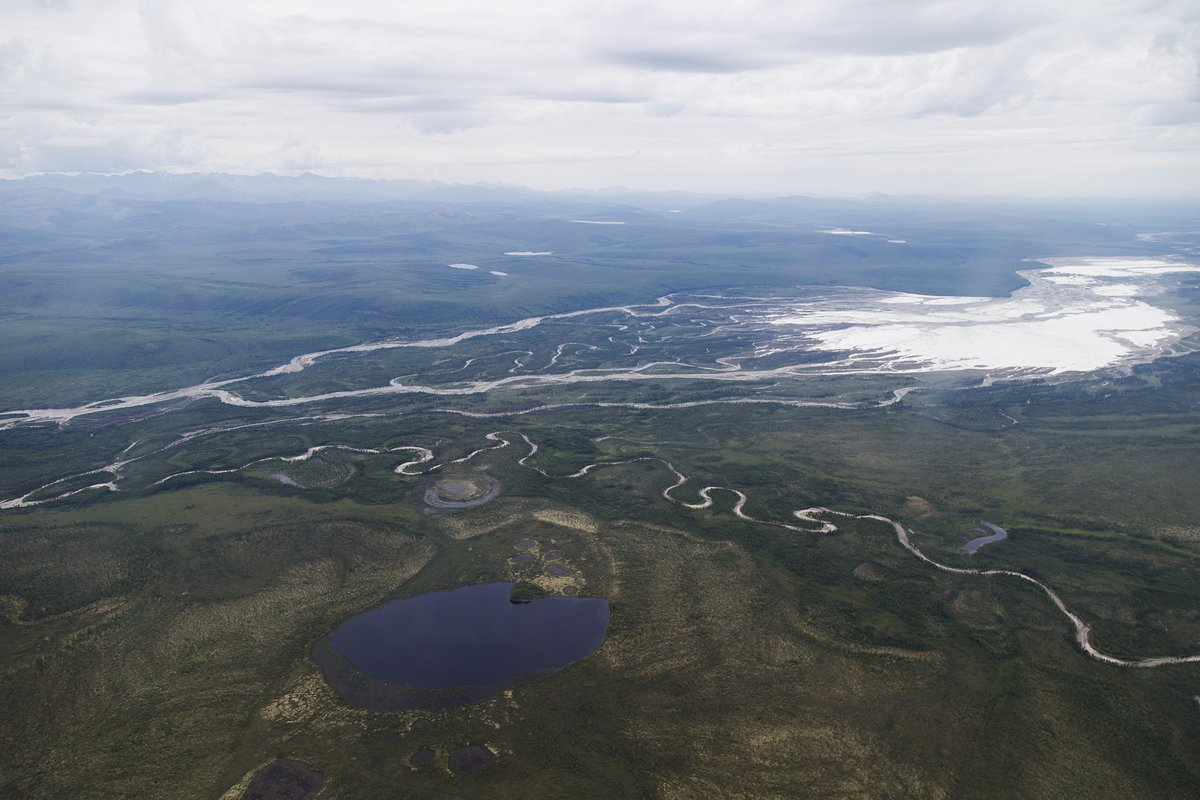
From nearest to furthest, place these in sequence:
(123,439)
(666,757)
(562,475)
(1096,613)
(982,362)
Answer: (666,757), (1096,613), (562,475), (123,439), (982,362)

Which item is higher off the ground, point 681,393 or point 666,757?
point 666,757

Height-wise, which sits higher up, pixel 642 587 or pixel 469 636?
pixel 642 587

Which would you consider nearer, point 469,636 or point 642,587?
point 469,636

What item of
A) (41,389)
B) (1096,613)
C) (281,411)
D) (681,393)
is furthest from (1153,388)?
(41,389)

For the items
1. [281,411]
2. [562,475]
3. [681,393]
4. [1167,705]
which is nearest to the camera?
[1167,705]

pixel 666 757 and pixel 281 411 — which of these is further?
pixel 281 411

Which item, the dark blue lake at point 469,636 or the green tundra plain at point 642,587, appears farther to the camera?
the dark blue lake at point 469,636

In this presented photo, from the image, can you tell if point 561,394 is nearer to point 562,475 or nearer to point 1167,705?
point 562,475

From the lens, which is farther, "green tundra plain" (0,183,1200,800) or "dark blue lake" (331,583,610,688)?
"dark blue lake" (331,583,610,688)
